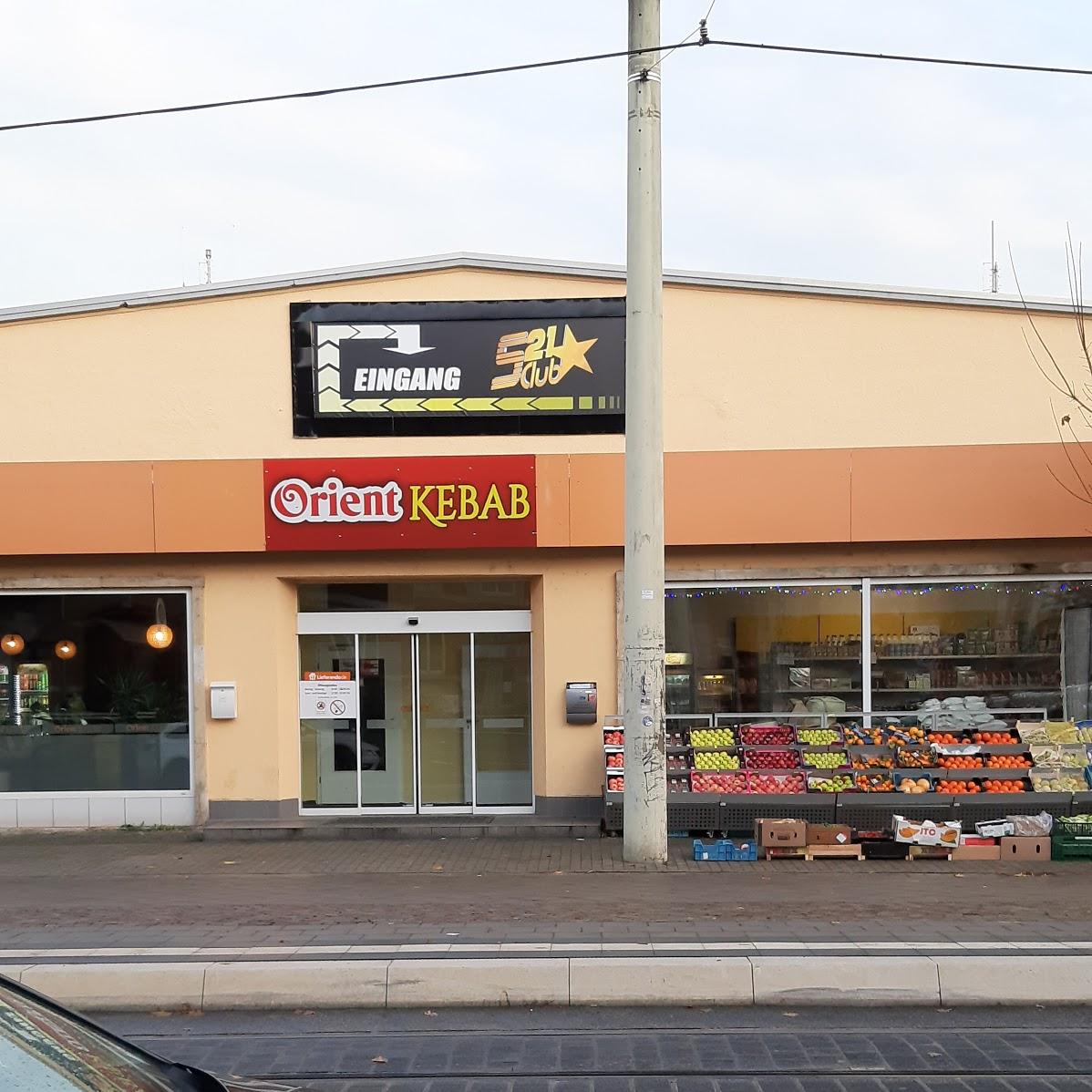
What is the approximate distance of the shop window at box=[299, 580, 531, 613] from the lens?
1428 cm

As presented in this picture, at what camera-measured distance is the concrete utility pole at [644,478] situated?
37.0 ft

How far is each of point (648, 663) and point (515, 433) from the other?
11.9ft

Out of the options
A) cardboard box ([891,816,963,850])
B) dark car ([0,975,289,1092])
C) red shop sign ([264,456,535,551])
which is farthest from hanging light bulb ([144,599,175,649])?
dark car ([0,975,289,1092])

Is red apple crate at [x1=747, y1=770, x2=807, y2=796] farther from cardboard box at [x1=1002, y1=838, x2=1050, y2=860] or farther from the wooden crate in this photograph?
cardboard box at [x1=1002, y1=838, x2=1050, y2=860]

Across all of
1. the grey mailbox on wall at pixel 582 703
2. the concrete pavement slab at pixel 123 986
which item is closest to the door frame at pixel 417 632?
the grey mailbox on wall at pixel 582 703

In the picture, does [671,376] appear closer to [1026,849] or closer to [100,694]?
[1026,849]

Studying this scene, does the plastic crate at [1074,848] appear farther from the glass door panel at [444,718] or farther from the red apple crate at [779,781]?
the glass door panel at [444,718]

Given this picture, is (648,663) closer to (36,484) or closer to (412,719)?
(412,719)

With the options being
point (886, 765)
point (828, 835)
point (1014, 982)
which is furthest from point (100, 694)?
point (1014, 982)

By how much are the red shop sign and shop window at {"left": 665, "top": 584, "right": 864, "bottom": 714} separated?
2.08 metres

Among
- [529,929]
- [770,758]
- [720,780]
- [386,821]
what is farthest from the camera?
[386,821]

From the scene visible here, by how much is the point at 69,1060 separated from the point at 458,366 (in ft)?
37.4

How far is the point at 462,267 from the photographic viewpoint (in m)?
14.0

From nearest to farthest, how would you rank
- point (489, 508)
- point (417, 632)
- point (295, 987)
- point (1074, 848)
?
point (295, 987)
point (1074, 848)
point (489, 508)
point (417, 632)
